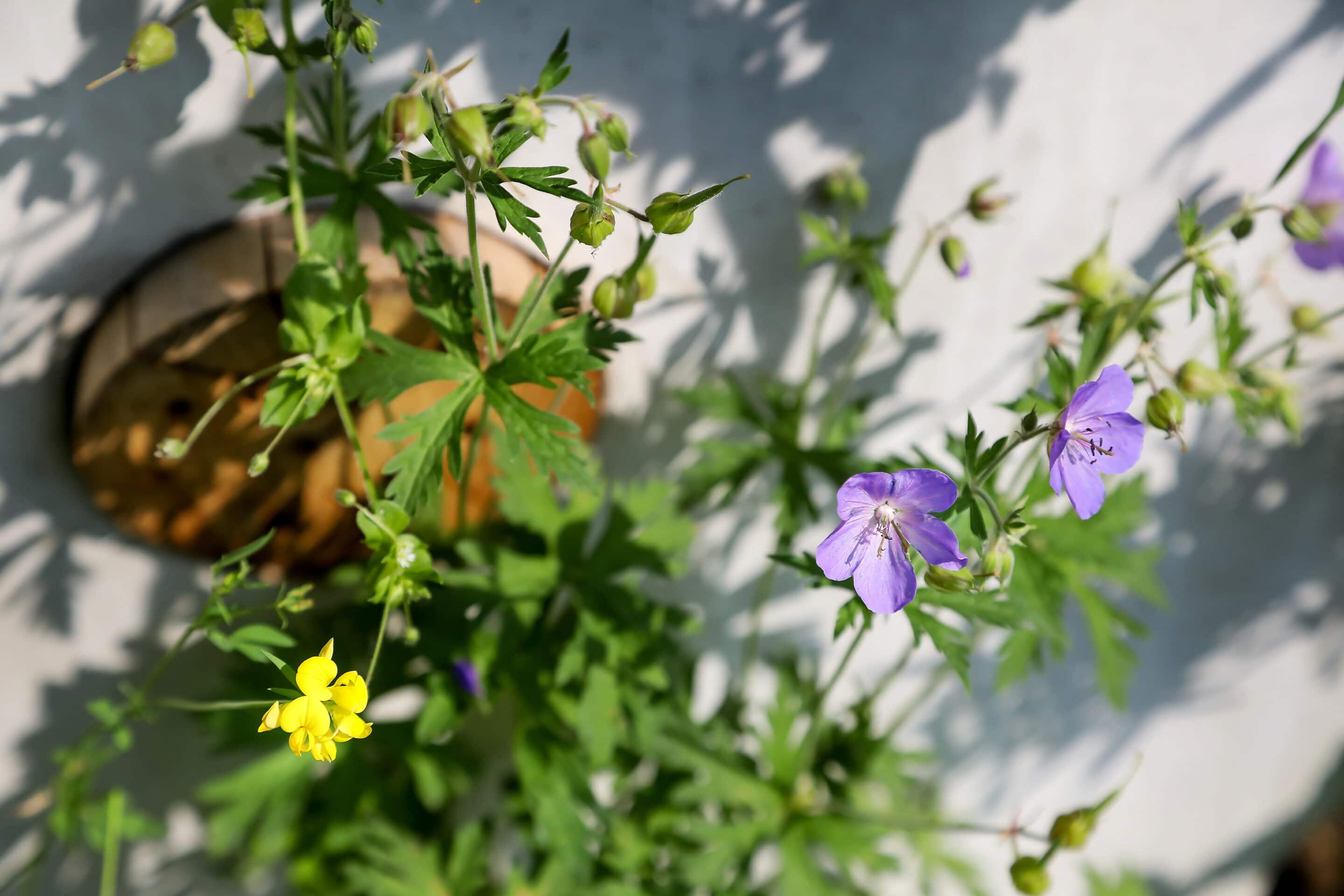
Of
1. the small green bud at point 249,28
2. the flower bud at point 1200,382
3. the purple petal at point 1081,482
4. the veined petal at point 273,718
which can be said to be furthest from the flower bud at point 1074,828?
the small green bud at point 249,28

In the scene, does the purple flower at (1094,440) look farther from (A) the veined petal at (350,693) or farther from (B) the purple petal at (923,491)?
(A) the veined petal at (350,693)

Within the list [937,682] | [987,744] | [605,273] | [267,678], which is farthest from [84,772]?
[987,744]

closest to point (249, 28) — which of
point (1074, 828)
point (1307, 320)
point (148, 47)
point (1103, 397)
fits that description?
point (148, 47)

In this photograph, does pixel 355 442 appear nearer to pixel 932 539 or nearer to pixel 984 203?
pixel 932 539

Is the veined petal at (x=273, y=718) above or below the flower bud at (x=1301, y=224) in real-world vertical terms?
above

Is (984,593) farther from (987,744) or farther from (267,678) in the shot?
(987,744)

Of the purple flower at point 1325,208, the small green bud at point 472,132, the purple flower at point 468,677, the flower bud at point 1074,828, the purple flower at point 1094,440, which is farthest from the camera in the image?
the purple flower at point 468,677
